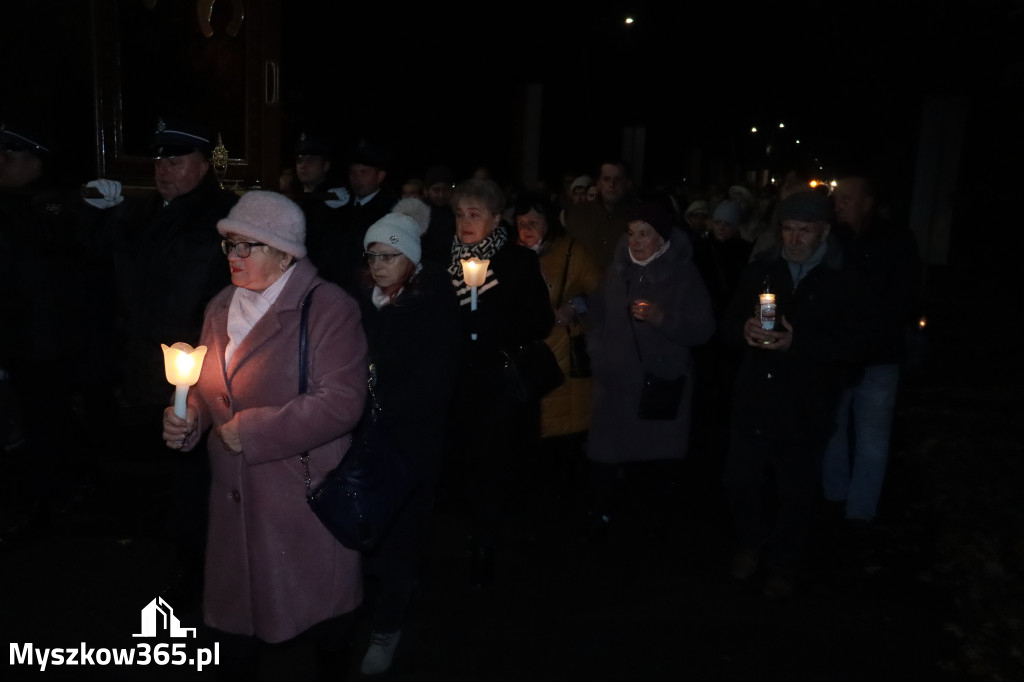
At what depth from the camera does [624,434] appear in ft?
20.7

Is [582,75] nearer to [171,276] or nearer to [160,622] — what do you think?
[171,276]

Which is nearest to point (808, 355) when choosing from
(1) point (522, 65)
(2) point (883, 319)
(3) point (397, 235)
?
(2) point (883, 319)

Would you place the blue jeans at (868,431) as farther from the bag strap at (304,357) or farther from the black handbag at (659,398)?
the bag strap at (304,357)

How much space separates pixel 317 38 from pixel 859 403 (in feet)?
18.5

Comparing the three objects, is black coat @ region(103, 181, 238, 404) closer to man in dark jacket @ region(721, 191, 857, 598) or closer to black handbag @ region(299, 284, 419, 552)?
black handbag @ region(299, 284, 419, 552)

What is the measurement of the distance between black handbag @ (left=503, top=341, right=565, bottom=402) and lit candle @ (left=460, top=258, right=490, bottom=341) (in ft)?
1.39

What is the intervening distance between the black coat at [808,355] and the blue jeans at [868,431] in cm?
112

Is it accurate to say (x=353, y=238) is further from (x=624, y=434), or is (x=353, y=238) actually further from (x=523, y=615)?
(x=523, y=615)

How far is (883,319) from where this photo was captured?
19.7 ft

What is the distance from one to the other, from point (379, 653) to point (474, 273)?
1.78m

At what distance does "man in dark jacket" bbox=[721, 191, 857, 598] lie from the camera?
18.3 feet

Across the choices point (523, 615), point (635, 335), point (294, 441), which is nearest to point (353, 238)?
point (635, 335)

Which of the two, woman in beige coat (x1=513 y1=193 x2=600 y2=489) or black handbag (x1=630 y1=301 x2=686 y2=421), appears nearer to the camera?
black handbag (x1=630 y1=301 x2=686 y2=421)

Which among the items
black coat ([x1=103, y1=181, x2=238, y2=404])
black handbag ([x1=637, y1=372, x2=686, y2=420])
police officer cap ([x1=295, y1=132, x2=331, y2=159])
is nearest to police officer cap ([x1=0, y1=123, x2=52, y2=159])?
black coat ([x1=103, y1=181, x2=238, y2=404])
